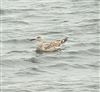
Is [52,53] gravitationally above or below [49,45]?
below

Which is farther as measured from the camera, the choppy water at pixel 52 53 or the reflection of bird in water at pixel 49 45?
the reflection of bird in water at pixel 49 45

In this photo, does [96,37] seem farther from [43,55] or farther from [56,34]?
[43,55]

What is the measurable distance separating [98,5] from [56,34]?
5189 millimetres

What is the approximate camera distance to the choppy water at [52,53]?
15.5 metres

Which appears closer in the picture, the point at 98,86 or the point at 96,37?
the point at 98,86

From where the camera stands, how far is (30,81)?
15.6 m

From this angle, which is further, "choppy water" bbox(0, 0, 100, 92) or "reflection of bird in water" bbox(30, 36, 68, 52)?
"reflection of bird in water" bbox(30, 36, 68, 52)

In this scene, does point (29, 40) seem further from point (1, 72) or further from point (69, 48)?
point (1, 72)

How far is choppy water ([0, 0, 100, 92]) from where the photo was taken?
50.9 ft

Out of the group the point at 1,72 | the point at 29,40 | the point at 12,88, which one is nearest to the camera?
the point at 12,88

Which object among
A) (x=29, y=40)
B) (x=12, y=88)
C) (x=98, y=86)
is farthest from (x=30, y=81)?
(x=29, y=40)

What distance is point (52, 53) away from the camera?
1891cm

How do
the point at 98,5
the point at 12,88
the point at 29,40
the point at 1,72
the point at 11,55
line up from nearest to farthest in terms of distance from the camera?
the point at 12,88 < the point at 1,72 < the point at 11,55 < the point at 29,40 < the point at 98,5

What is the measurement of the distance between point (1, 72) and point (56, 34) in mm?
5342
